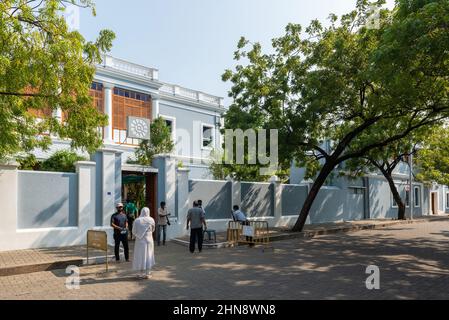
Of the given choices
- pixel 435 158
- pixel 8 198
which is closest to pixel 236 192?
pixel 8 198

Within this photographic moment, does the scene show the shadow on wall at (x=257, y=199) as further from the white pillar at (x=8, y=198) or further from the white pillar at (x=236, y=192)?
the white pillar at (x=8, y=198)

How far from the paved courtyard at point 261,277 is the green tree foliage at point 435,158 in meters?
21.2

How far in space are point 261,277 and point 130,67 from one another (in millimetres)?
20958

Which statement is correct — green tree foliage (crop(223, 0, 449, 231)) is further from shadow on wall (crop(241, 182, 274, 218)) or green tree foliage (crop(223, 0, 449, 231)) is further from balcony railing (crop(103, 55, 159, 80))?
balcony railing (crop(103, 55, 159, 80))

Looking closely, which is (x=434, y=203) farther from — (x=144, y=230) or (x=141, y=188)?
(x=144, y=230)

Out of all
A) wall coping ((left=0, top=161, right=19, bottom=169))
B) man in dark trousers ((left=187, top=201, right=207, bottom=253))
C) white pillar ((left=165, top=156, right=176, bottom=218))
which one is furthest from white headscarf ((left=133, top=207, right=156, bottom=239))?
white pillar ((left=165, top=156, right=176, bottom=218))

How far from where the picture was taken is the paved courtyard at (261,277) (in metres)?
8.19

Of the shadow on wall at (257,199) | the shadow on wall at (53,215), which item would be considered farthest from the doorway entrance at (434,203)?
the shadow on wall at (53,215)

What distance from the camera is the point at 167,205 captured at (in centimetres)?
1758

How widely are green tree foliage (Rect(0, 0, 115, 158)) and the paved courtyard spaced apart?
12.4 feet

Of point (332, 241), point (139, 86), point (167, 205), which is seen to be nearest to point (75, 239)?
point (167, 205)

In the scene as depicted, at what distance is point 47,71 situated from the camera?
10.7 m

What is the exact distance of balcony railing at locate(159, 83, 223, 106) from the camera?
30688 mm
